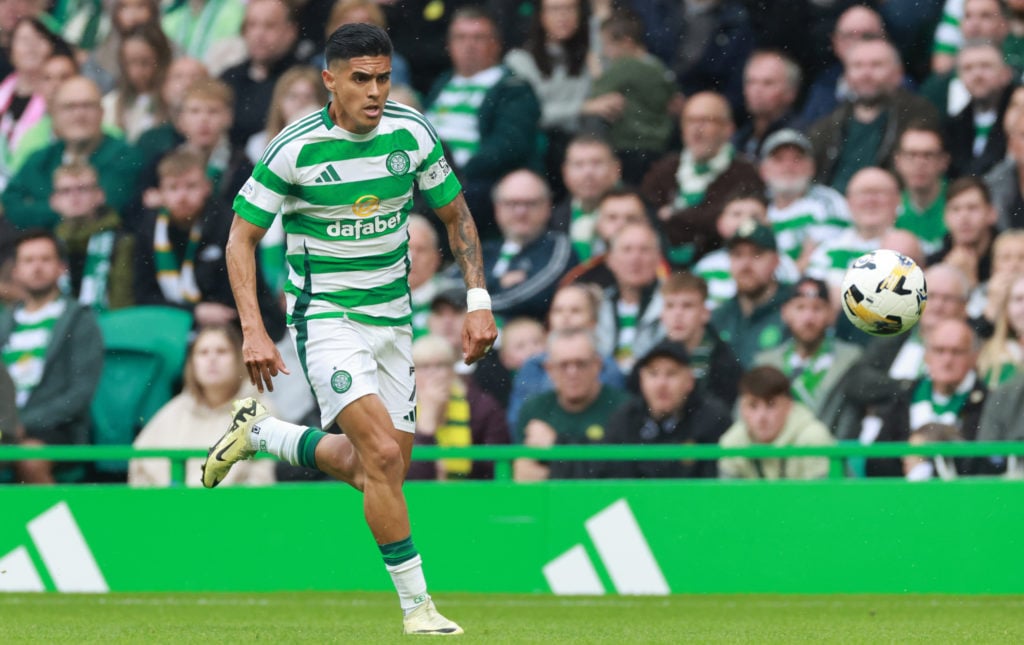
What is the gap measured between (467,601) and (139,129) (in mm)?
4935

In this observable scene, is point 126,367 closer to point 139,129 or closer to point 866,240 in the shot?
point 139,129

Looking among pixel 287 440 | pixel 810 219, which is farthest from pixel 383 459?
pixel 810 219

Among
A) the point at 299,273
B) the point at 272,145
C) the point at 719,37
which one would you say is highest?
the point at 719,37

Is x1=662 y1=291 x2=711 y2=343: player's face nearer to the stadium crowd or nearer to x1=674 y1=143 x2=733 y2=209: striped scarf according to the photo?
the stadium crowd

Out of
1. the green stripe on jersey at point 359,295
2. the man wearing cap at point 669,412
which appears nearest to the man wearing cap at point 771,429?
the man wearing cap at point 669,412

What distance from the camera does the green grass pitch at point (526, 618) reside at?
21.9ft

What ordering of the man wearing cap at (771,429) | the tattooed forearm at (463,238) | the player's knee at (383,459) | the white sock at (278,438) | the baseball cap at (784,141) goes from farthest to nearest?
the baseball cap at (784,141) < the man wearing cap at (771,429) < the white sock at (278,438) < the tattooed forearm at (463,238) < the player's knee at (383,459)

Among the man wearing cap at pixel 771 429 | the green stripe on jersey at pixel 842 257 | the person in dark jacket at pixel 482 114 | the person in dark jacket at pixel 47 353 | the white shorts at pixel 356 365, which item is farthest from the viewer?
the person in dark jacket at pixel 482 114

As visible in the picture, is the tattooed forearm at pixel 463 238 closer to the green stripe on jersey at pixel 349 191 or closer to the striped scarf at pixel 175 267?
the green stripe on jersey at pixel 349 191

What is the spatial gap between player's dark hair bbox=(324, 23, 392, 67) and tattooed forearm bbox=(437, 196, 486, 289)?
2.57 feet

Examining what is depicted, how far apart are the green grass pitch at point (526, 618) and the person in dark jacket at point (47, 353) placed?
5.90 ft

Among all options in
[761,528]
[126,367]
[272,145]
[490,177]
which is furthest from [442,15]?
[272,145]

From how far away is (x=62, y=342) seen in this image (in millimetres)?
11492

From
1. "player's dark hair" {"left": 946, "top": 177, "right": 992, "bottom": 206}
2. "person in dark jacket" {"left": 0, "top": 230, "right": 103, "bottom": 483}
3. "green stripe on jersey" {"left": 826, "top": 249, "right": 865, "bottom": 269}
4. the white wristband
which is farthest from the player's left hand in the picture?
"person in dark jacket" {"left": 0, "top": 230, "right": 103, "bottom": 483}
